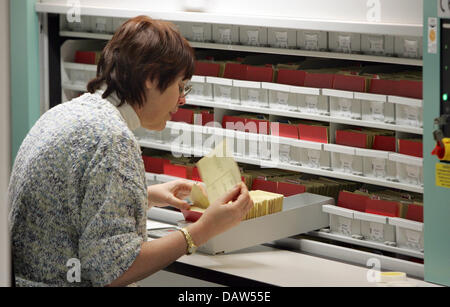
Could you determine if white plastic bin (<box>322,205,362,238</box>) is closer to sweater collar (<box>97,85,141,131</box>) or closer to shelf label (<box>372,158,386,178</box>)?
shelf label (<box>372,158,386,178</box>)

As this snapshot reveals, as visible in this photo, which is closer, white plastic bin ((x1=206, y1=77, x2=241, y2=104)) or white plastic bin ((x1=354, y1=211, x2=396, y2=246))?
white plastic bin ((x1=354, y1=211, x2=396, y2=246))

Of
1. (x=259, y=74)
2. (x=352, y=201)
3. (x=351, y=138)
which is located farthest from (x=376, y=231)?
(x=259, y=74)

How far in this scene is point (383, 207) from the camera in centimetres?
353

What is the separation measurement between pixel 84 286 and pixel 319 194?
5.64 ft

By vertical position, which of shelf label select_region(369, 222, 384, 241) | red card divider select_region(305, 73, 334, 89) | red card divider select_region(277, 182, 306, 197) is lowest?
shelf label select_region(369, 222, 384, 241)

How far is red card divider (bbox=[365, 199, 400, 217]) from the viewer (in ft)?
11.5

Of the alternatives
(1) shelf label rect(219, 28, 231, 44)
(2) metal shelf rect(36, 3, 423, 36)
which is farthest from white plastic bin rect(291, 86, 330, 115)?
(1) shelf label rect(219, 28, 231, 44)

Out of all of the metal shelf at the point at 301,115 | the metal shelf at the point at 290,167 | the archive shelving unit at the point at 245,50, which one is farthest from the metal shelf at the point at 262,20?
the metal shelf at the point at 290,167

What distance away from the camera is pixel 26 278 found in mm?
2545

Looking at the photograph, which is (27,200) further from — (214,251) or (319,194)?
(319,194)

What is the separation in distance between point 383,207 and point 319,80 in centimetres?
70

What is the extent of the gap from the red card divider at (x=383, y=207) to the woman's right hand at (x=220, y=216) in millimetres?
824

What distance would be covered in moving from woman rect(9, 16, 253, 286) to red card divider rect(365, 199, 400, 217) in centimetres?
110
